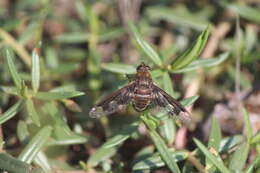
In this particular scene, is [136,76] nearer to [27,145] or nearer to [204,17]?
[27,145]

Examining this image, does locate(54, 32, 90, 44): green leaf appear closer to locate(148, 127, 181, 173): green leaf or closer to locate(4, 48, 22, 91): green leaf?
locate(4, 48, 22, 91): green leaf

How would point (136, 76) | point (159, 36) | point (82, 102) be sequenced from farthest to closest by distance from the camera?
point (159, 36), point (82, 102), point (136, 76)

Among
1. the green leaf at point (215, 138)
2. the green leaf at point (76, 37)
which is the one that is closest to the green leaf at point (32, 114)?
the green leaf at point (215, 138)

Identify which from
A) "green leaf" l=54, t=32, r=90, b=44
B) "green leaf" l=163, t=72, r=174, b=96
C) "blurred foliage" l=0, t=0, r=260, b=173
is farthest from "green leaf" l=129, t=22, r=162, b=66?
"green leaf" l=54, t=32, r=90, b=44

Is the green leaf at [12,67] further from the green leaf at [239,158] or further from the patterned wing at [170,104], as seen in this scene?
the green leaf at [239,158]

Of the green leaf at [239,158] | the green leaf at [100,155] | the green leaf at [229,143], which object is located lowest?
the green leaf at [239,158]

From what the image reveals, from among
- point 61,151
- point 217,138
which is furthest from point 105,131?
point 217,138
